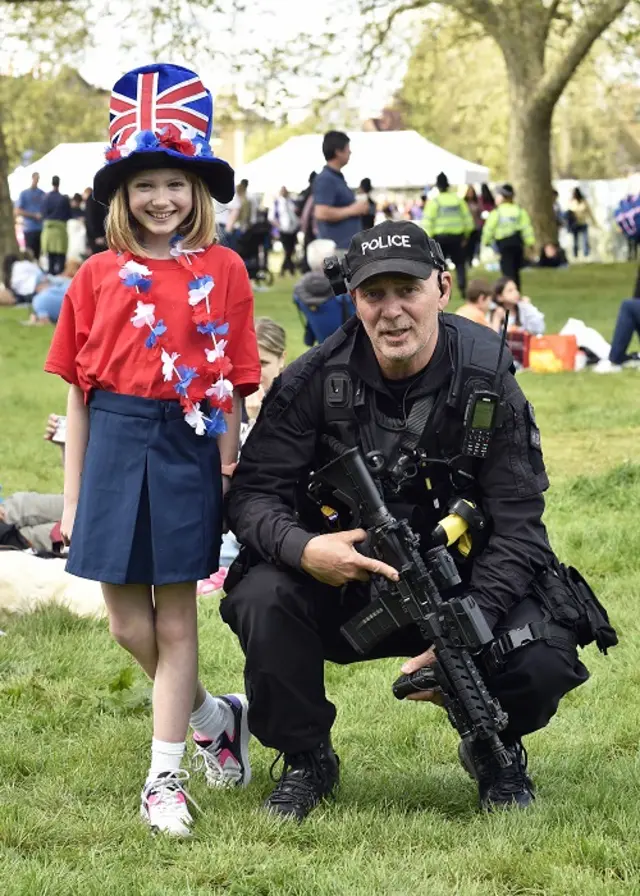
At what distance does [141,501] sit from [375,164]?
34.0m

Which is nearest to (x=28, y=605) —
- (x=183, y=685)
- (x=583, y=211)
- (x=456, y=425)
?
(x=183, y=685)

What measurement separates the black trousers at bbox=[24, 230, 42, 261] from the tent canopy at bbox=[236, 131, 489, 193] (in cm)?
694

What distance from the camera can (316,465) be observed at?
14.2ft

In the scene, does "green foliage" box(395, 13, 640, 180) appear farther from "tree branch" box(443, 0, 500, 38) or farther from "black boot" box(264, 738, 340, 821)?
"black boot" box(264, 738, 340, 821)

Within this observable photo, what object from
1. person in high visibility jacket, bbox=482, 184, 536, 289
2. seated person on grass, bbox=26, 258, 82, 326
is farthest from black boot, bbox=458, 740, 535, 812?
person in high visibility jacket, bbox=482, 184, 536, 289

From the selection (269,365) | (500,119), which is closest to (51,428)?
(269,365)

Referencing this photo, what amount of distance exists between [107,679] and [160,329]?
2.15 metres

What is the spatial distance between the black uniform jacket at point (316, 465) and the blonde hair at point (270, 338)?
10.0 ft

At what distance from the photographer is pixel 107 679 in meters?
5.88

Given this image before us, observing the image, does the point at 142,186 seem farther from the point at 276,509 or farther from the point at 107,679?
the point at 107,679

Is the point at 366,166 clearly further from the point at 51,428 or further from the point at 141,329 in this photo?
the point at 141,329

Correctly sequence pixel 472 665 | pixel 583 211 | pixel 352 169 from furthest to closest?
pixel 583 211 < pixel 352 169 < pixel 472 665

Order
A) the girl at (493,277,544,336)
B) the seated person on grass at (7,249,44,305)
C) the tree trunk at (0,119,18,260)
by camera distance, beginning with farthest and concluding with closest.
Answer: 1. the tree trunk at (0,119,18,260)
2. the seated person on grass at (7,249,44,305)
3. the girl at (493,277,544,336)

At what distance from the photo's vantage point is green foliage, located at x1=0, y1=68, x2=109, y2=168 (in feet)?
126
